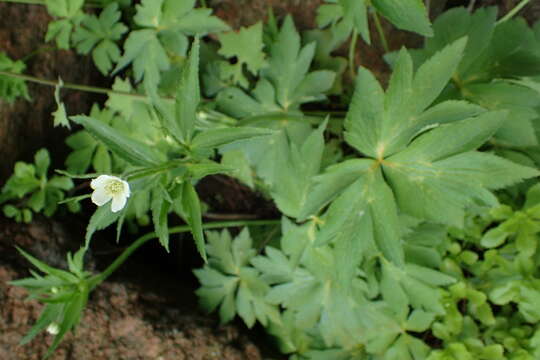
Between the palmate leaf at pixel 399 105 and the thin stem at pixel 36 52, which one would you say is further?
Result: the thin stem at pixel 36 52

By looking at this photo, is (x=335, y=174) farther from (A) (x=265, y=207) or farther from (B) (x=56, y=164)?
(B) (x=56, y=164)

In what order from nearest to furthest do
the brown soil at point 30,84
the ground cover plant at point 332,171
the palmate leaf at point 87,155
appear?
the ground cover plant at point 332,171 → the brown soil at point 30,84 → the palmate leaf at point 87,155

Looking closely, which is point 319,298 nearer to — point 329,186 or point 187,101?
point 329,186

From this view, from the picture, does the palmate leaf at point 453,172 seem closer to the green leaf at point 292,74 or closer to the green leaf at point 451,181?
the green leaf at point 451,181

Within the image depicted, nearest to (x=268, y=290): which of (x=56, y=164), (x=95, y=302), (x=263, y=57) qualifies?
(x=95, y=302)

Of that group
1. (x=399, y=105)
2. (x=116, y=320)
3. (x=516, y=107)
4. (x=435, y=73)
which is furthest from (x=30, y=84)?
(x=516, y=107)

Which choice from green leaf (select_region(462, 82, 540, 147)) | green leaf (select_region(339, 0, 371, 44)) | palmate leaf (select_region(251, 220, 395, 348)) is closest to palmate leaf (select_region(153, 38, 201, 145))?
green leaf (select_region(339, 0, 371, 44))

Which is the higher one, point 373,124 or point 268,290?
point 373,124

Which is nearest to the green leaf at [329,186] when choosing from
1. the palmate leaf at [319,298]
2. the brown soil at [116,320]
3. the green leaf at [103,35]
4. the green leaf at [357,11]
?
the green leaf at [357,11]
